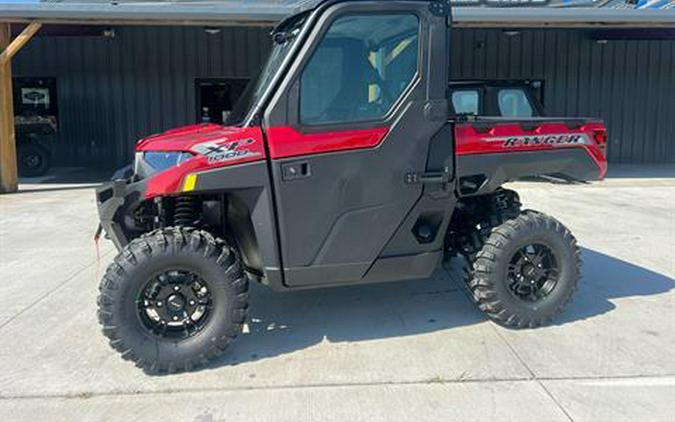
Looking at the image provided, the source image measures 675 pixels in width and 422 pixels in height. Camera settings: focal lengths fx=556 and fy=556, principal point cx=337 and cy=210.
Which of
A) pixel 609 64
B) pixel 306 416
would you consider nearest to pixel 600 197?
pixel 609 64

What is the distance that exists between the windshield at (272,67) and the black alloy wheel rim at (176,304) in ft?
3.63

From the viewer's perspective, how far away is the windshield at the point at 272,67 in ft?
12.1

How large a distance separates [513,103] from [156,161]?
480 centimetres

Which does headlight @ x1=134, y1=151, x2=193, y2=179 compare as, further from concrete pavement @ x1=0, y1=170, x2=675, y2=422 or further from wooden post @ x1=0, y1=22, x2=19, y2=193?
wooden post @ x1=0, y1=22, x2=19, y2=193

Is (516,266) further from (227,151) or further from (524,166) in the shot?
(227,151)

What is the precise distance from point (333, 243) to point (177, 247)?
1.00 meters

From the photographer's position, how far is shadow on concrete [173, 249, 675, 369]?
13.4 ft

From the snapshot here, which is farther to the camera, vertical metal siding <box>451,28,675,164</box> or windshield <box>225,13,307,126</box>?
vertical metal siding <box>451,28,675,164</box>

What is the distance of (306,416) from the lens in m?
3.04

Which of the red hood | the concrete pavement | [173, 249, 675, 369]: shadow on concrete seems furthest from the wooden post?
the red hood

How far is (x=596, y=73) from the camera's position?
17.0m

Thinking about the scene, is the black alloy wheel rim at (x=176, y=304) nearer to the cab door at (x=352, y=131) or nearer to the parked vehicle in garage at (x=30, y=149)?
the cab door at (x=352, y=131)

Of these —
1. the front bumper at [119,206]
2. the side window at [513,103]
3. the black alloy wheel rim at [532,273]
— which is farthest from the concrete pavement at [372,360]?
the side window at [513,103]

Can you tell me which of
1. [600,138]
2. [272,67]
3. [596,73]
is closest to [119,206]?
[272,67]
